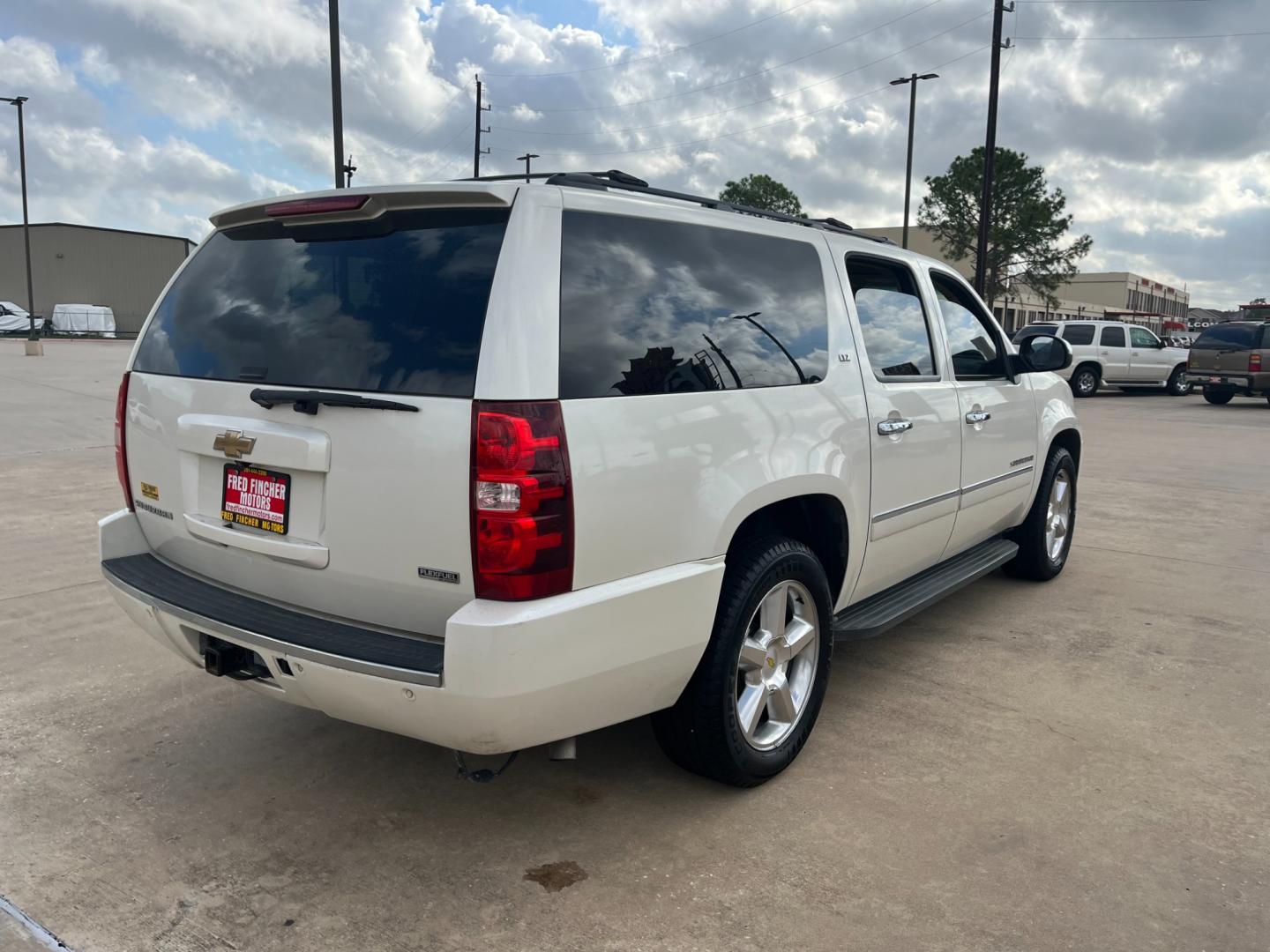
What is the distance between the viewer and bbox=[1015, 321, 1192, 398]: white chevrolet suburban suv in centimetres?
2336

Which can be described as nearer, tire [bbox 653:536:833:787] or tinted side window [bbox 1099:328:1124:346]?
tire [bbox 653:536:833:787]

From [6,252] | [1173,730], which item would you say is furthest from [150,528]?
[6,252]

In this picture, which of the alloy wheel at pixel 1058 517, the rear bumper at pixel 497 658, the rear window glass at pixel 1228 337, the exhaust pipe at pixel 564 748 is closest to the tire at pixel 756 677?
the rear bumper at pixel 497 658

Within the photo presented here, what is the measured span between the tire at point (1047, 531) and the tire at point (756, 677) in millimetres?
2580

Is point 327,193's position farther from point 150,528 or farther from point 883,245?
point 883,245

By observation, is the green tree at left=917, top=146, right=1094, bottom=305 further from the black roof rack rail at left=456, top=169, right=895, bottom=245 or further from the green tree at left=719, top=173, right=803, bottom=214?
the black roof rack rail at left=456, top=169, right=895, bottom=245

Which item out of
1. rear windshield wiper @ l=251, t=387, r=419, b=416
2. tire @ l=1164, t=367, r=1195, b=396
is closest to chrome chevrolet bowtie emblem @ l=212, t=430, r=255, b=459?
rear windshield wiper @ l=251, t=387, r=419, b=416

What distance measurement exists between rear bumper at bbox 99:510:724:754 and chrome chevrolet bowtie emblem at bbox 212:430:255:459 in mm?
464

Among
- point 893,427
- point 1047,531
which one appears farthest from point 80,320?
point 893,427

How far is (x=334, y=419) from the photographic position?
2.60 meters

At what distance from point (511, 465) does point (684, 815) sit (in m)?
1.42

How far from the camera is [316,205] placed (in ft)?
9.33

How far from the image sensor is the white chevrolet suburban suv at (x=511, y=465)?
2.44 m

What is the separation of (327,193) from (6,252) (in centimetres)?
7580
